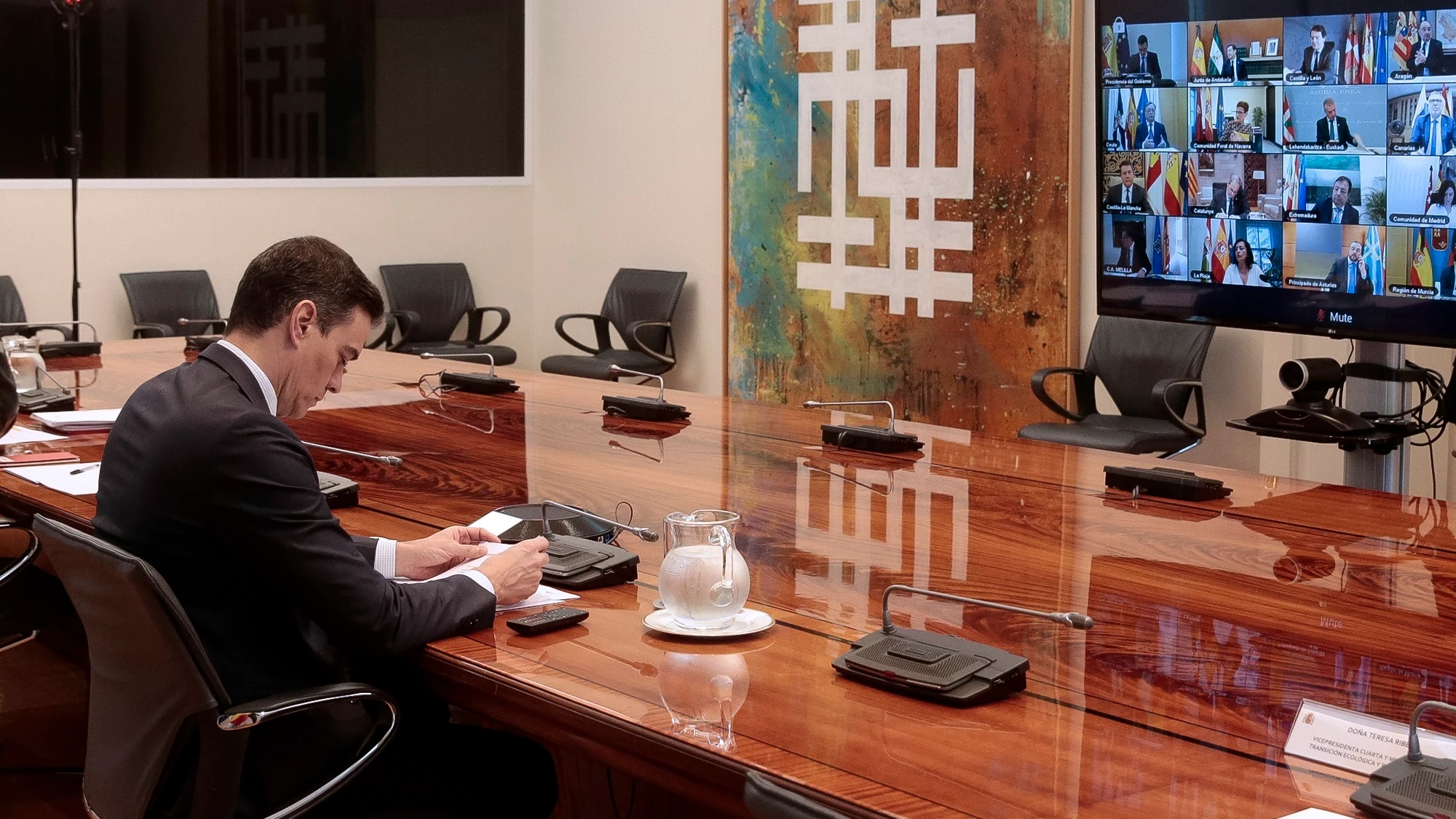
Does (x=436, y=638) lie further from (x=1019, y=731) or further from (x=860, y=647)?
(x=1019, y=731)

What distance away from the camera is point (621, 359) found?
725 cm

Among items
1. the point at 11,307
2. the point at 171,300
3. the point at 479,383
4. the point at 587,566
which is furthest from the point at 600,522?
the point at 171,300

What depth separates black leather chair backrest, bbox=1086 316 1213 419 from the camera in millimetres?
5562

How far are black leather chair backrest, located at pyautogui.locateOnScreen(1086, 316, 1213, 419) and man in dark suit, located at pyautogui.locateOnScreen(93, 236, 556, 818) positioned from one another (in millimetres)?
3981

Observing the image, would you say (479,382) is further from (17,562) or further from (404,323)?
(404,323)

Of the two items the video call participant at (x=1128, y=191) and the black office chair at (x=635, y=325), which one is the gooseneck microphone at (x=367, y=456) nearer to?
the video call participant at (x=1128, y=191)

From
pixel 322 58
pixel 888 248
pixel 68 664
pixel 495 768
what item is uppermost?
pixel 322 58

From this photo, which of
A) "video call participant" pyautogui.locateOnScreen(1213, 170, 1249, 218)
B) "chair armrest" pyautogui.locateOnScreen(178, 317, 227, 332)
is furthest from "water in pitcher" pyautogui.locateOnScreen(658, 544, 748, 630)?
"chair armrest" pyautogui.locateOnScreen(178, 317, 227, 332)

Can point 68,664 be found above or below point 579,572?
below

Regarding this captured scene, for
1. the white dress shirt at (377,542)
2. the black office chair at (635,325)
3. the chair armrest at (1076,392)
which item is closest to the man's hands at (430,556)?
the white dress shirt at (377,542)

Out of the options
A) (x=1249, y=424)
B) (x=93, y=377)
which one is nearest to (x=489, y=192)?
(x=93, y=377)

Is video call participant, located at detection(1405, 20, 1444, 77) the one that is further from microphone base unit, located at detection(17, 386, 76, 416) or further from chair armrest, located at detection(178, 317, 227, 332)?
chair armrest, located at detection(178, 317, 227, 332)

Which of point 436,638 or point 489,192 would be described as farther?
point 489,192

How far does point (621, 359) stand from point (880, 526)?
4812 millimetres
